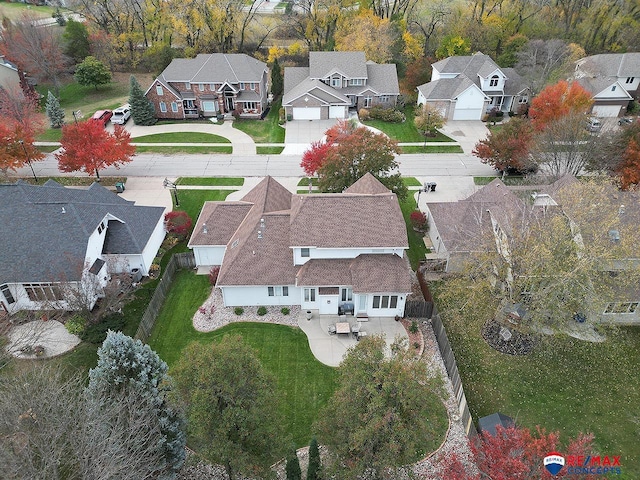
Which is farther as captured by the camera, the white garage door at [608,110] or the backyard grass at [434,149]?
the white garage door at [608,110]

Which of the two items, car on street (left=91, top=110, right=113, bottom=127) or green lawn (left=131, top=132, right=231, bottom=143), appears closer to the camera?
green lawn (left=131, top=132, right=231, bottom=143)

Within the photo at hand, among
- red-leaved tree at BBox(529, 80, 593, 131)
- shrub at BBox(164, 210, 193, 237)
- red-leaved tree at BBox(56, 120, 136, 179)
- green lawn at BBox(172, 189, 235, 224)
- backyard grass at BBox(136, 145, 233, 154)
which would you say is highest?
red-leaved tree at BBox(529, 80, 593, 131)

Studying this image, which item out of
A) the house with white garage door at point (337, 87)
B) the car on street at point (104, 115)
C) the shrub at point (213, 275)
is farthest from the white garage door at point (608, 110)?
the car on street at point (104, 115)

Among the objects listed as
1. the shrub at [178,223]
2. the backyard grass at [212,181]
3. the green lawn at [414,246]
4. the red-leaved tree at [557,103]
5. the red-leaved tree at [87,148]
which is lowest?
the green lawn at [414,246]

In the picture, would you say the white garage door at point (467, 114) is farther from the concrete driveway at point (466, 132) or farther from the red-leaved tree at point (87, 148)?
the red-leaved tree at point (87, 148)

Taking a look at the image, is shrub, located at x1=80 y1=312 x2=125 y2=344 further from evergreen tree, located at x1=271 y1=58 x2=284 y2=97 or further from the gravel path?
evergreen tree, located at x1=271 y1=58 x2=284 y2=97

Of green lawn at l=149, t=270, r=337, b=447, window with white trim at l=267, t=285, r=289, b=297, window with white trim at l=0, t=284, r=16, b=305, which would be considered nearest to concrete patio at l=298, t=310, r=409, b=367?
green lawn at l=149, t=270, r=337, b=447

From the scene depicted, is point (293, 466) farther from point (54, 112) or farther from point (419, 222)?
point (54, 112)
